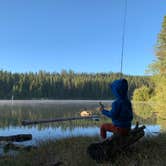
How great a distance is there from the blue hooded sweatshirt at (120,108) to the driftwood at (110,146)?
0.77 ft

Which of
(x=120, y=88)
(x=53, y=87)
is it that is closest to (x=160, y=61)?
(x=120, y=88)

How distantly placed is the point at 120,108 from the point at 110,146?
72cm

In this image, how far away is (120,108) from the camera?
5.62 metres

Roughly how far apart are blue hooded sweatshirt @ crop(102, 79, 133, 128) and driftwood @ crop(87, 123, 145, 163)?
0.24m

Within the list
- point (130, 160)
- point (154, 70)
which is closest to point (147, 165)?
point (130, 160)

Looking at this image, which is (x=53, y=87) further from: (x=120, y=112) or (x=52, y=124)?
(x=120, y=112)

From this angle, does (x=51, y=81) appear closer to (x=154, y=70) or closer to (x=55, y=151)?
(x=154, y=70)

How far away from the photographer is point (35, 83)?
106875 millimetres

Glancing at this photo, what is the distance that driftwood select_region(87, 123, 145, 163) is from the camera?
17.7ft

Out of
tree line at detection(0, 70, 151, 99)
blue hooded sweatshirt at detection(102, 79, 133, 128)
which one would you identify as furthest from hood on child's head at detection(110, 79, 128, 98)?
tree line at detection(0, 70, 151, 99)

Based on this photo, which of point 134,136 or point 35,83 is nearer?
point 134,136

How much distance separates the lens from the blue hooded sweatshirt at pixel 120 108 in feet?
18.4

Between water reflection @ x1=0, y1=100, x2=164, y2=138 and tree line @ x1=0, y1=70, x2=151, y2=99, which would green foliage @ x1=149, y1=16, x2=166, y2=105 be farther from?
tree line @ x1=0, y1=70, x2=151, y2=99

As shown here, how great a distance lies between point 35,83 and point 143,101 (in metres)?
54.5
